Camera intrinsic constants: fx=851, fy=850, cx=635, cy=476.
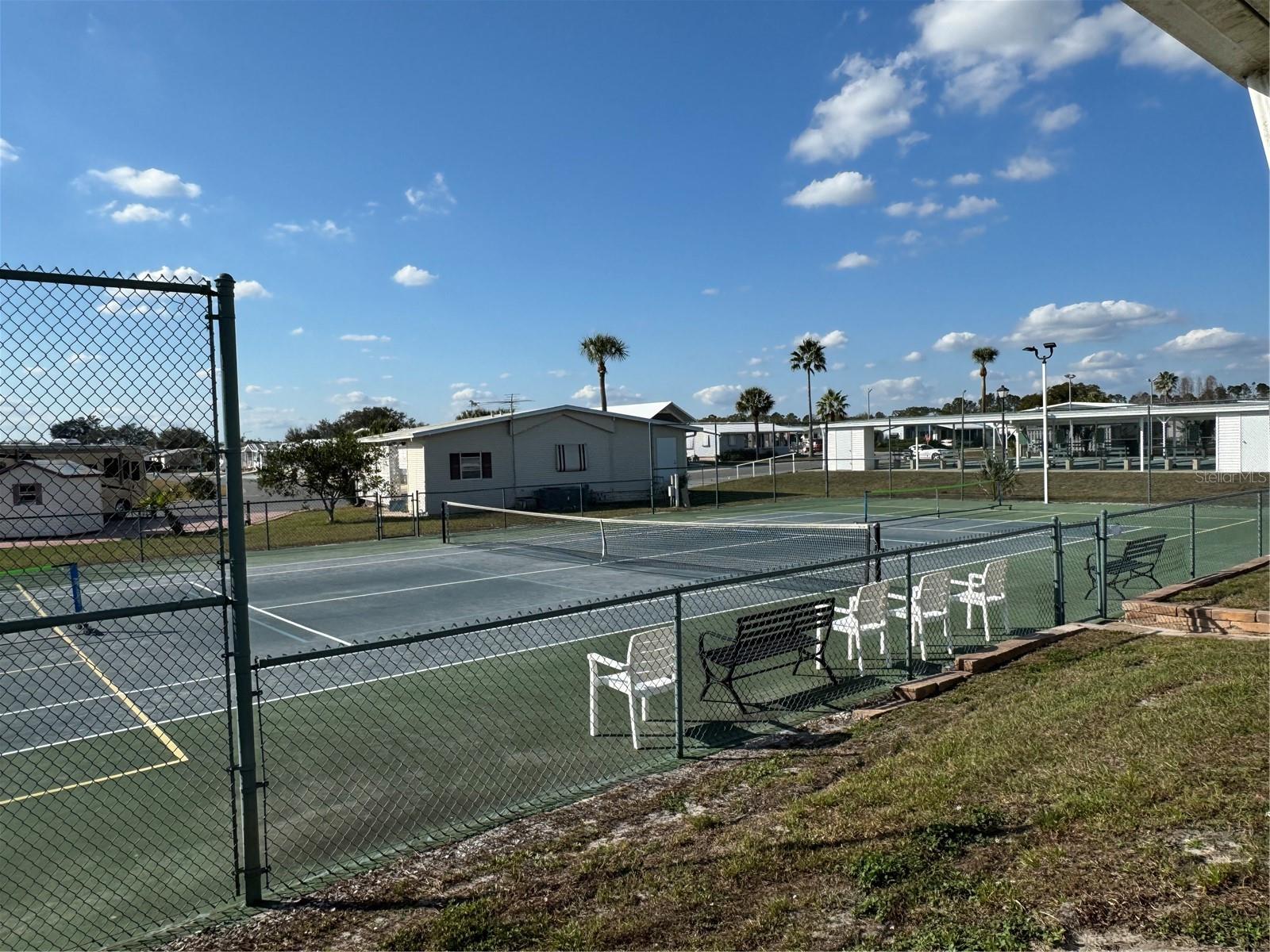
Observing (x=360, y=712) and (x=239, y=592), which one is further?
(x=360, y=712)

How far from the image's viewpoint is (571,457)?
41.7m

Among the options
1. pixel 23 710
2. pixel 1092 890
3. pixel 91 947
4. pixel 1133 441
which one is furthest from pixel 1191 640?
pixel 1133 441

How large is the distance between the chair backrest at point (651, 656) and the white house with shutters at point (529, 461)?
26954 mm

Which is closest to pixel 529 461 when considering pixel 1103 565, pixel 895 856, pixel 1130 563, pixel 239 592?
pixel 1130 563

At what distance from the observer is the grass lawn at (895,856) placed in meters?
3.88

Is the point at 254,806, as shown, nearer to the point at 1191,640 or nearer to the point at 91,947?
the point at 91,947

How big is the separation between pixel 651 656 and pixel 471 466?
31.6 m

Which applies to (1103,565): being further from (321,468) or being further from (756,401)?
(756,401)

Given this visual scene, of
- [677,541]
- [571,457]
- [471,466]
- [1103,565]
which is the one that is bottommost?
[677,541]

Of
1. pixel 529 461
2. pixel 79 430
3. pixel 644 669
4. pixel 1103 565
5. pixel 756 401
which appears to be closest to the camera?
pixel 79 430

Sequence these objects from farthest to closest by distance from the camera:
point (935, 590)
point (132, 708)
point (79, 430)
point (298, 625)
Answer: point (298, 625)
point (935, 590)
point (132, 708)
point (79, 430)

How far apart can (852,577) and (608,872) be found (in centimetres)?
1217

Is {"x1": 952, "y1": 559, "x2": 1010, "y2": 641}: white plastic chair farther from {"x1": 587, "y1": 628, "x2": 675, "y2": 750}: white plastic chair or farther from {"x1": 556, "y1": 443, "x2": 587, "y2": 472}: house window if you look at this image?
{"x1": 556, "y1": 443, "x2": 587, "y2": 472}: house window

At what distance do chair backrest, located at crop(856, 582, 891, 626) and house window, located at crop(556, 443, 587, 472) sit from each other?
106ft
